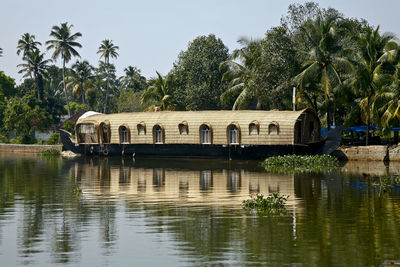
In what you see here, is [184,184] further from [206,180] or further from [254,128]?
[254,128]

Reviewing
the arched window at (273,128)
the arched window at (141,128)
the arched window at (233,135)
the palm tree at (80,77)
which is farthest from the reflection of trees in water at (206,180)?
the palm tree at (80,77)

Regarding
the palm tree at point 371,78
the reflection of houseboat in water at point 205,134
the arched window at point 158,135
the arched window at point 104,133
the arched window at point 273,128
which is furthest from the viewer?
the arched window at point 104,133

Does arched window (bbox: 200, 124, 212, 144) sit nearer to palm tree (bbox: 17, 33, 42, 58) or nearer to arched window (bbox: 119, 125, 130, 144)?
arched window (bbox: 119, 125, 130, 144)

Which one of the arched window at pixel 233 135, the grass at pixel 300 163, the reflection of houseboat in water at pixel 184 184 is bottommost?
the reflection of houseboat in water at pixel 184 184

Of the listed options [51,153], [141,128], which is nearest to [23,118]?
[51,153]

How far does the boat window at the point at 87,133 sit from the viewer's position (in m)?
43.4

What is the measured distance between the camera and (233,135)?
36.9 meters

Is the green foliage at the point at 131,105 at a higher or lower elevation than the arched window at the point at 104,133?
higher

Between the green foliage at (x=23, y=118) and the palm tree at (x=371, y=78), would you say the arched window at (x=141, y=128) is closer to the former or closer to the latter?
the palm tree at (x=371, y=78)

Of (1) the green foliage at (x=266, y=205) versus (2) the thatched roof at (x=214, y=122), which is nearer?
(1) the green foliage at (x=266, y=205)

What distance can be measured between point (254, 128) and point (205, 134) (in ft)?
12.1

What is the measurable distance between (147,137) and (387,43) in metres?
17.8

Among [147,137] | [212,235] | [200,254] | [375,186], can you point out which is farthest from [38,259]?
[147,137]

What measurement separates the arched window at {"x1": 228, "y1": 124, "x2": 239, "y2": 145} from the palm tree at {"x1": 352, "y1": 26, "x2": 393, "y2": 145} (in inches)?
325
